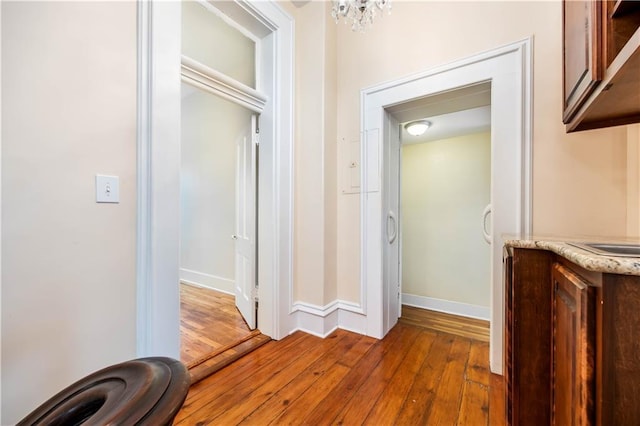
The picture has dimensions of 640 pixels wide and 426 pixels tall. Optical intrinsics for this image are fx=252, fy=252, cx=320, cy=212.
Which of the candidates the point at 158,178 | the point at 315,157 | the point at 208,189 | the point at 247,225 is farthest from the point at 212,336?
the point at 208,189

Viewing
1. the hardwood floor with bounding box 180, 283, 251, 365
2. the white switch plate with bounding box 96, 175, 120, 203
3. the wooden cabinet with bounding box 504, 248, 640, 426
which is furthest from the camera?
the hardwood floor with bounding box 180, 283, 251, 365

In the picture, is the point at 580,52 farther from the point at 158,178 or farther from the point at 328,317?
the point at 328,317

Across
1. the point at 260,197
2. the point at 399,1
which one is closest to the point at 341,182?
the point at 260,197

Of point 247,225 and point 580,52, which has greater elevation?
point 580,52

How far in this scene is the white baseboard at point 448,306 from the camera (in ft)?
9.16

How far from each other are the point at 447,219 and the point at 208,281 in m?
3.39

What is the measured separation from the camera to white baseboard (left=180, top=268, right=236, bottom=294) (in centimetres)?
348

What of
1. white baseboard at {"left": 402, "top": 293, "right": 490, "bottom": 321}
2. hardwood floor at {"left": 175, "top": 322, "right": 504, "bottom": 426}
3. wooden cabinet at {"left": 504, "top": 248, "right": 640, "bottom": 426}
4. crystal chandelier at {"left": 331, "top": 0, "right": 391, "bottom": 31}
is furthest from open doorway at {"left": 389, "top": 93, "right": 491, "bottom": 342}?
wooden cabinet at {"left": 504, "top": 248, "right": 640, "bottom": 426}

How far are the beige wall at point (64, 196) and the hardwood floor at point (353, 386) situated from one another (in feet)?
2.09

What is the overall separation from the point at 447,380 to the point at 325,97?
232 centimetres

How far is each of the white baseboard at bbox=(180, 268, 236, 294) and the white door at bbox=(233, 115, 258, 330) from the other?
0.79 meters

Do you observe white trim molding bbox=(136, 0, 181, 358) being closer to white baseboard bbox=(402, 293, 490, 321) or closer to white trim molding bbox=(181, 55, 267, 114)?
white trim molding bbox=(181, 55, 267, 114)

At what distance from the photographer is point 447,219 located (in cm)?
311

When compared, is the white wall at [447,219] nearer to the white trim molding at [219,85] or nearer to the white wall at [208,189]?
the white trim molding at [219,85]
